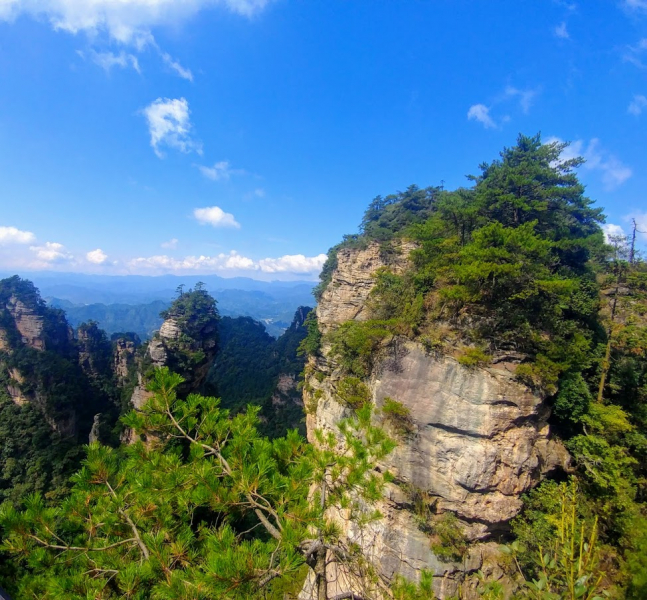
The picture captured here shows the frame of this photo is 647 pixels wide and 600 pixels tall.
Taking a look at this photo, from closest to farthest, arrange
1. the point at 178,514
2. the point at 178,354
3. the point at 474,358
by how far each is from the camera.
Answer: the point at 178,514
the point at 474,358
the point at 178,354

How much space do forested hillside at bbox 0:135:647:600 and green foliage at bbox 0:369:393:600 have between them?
0.03 meters

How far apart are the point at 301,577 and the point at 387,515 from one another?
8529 mm

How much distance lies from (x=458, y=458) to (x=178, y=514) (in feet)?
28.1

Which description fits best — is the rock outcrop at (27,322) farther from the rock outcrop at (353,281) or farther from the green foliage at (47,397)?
the rock outcrop at (353,281)

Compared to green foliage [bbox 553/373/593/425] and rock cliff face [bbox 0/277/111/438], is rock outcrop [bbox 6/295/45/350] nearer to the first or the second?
rock cliff face [bbox 0/277/111/438]

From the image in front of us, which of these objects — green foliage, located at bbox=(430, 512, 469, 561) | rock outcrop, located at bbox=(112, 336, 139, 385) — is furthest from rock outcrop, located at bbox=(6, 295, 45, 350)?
green foliage, located at bbox=(430, 512, 469, 561)

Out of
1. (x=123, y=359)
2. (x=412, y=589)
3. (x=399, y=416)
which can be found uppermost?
(x=412, y=589)

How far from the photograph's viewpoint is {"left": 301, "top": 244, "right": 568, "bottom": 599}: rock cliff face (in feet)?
31.1

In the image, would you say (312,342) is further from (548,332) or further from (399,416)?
(548,332)

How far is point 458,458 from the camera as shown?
31.8 ft

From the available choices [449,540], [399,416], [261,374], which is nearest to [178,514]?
[399,416]

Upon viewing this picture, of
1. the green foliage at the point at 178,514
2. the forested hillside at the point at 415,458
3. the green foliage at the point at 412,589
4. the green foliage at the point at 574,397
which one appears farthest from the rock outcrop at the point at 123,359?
the green foliage at the point at 574,397

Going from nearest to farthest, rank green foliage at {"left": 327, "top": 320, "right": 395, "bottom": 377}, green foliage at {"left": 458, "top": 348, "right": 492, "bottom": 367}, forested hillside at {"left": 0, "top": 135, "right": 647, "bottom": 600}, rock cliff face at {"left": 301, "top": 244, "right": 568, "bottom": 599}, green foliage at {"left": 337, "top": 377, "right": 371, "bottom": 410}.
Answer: forested hillside at {"left": 0, "top": 135, "right": 647, "bottom": 600}, rock cliff face at {"left": 301, "top": 244, "right": 568, "bottom": 599}, green foliage at {"left": 458, "top": 348, "right": 492, "bottom": 367}, green foliage at {"left": 327, "top": 320, "right": 395, "bottom": 377}, green foliage at {"left": 337, "top": 377, "right": 371, "bottom": 410}

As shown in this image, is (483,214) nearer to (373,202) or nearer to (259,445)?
(259,445)
